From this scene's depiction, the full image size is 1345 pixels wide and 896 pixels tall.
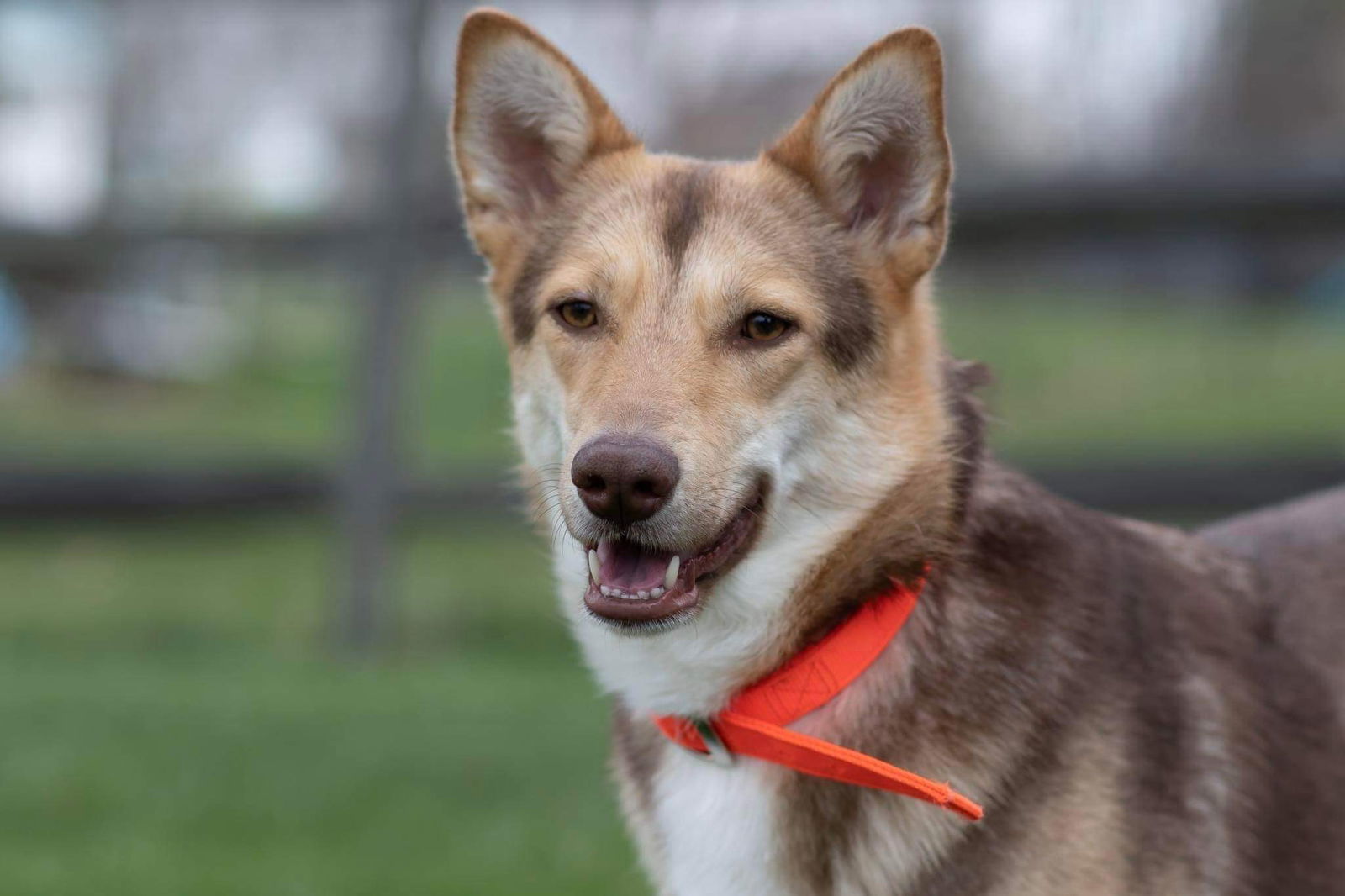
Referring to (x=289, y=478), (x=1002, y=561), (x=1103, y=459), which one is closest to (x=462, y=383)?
(x=289, y=478)

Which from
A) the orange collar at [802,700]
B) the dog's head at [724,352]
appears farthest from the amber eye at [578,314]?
the orange collar at [802,700]

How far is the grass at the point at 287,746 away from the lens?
13.8 feet

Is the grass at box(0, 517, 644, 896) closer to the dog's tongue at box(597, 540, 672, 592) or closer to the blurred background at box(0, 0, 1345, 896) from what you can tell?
the blurred background at box(0, 0, 1345, 896)

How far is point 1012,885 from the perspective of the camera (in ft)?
8.02

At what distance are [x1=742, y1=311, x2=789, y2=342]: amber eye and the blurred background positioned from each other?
65 centimetres

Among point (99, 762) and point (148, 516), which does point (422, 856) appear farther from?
point (148, 516)

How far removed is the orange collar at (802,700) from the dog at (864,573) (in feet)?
0.05

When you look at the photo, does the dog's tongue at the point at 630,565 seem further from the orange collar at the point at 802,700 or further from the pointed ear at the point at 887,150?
the pointed ear at the point at 887,150

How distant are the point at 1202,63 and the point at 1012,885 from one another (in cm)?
907

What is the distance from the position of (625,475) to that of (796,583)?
1.63 feet

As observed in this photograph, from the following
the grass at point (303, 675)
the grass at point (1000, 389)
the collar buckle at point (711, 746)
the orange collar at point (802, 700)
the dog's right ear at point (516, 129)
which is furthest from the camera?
the grass at point (1000, 389)

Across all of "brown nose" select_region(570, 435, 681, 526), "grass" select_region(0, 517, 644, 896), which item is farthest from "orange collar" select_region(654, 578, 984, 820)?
"grass" select_region(0, 517, 644, 896)

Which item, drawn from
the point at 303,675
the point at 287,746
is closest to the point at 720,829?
the point at 287,746

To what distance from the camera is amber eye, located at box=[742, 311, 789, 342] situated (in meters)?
2.82
